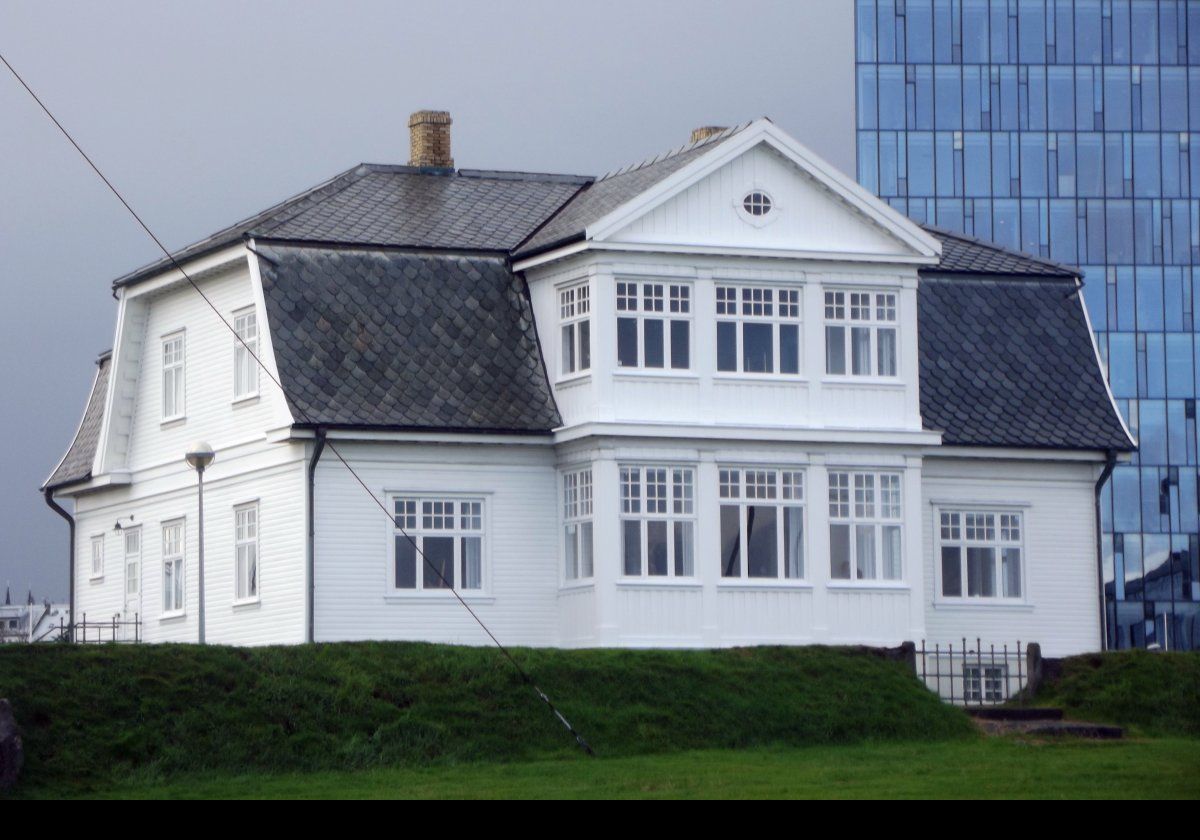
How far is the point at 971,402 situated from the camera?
1558 inches

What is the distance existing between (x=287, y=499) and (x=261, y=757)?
407 inches

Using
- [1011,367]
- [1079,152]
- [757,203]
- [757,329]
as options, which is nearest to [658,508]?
[757,329]

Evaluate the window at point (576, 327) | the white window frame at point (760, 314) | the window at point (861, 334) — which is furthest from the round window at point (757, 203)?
the window at point (576, 327)

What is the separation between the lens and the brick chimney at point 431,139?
4306 cm

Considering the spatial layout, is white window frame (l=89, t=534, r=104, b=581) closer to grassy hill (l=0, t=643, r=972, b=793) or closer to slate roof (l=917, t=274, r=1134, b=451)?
grassy hill (l=0, t=643, r=972, b=793)

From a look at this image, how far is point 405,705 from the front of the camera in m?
27.6

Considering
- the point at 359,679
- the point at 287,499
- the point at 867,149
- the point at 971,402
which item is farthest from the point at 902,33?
the point at 359,679

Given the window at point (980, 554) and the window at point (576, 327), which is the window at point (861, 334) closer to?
the window at point (980, 554)

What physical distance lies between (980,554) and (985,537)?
0.31m

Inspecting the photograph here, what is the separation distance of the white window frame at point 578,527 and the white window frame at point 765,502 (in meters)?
2.09

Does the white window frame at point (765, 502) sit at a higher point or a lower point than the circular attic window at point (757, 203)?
lower

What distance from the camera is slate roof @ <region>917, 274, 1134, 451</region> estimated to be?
1544 inches
